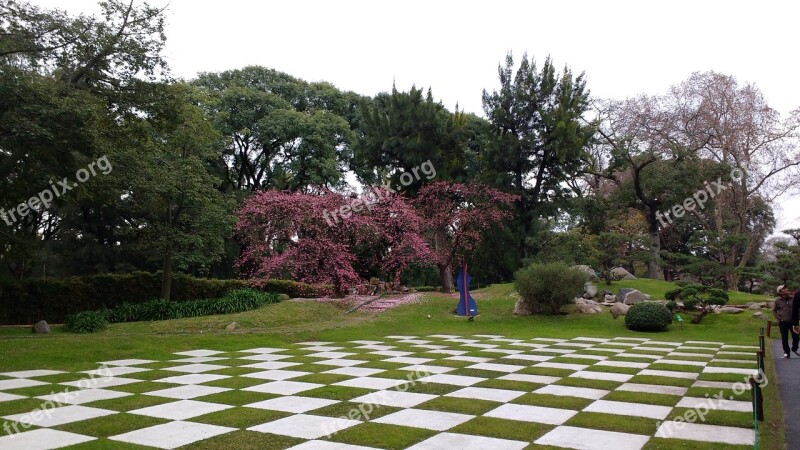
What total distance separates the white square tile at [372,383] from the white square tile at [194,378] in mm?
1817

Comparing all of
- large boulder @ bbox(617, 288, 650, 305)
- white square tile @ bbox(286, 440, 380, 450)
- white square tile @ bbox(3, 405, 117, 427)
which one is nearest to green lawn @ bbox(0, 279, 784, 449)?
white square tile @ bbox(286, 440, 380, 450)

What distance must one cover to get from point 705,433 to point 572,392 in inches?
70.0

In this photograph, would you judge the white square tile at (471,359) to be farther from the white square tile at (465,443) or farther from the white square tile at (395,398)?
the white square tile at (465,443)

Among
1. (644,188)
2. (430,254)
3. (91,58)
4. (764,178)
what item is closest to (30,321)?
(91,58)

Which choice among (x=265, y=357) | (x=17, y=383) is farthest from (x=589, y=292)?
(x=17, y=383)

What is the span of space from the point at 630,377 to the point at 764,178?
21.5 metres

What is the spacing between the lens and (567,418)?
5.21m

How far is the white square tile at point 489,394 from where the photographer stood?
609 cm

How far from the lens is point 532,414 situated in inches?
211

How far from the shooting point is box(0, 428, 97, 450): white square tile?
4.36 m

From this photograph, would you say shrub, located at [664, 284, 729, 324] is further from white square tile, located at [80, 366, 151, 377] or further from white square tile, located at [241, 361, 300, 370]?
white square tile, located at [80, 366, 151, 377]

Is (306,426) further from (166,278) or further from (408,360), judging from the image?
(166,278)

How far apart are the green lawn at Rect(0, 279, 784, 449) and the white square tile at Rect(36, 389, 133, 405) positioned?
1290 millimetres

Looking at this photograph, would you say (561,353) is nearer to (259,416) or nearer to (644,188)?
(259,416)
